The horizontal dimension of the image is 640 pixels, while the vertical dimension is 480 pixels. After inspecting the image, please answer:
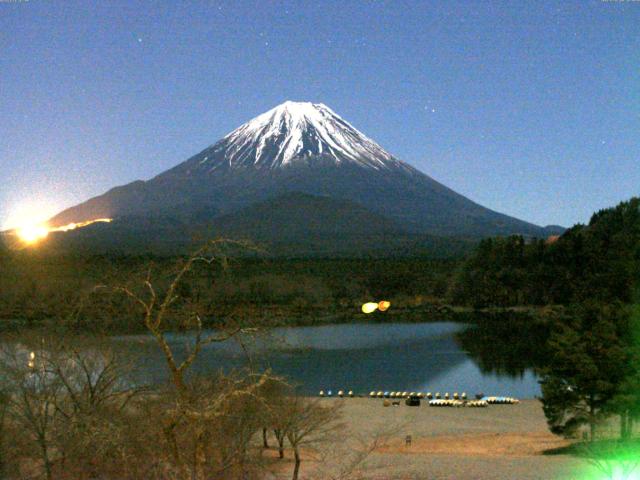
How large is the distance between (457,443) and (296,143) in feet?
569

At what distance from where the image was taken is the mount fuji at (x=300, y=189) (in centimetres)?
16362

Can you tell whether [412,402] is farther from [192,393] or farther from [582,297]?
[582,297]

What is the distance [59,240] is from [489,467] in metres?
107

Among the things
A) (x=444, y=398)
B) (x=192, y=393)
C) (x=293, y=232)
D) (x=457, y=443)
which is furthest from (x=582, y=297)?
(x=293, y=232)

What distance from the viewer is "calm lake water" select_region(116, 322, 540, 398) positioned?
3541 cm

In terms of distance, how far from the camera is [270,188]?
182m

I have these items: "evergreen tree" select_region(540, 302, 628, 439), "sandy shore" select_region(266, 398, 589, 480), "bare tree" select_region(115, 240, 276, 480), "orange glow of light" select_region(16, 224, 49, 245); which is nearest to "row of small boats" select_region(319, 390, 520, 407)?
"sandy shore" select_region(266, 398, 589, 480)

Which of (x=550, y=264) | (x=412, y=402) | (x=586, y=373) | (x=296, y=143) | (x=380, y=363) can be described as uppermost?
(x=296, y=143)

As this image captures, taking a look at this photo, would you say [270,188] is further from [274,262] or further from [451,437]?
[451,437]

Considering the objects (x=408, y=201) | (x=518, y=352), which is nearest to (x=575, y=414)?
(x=518, y=352)

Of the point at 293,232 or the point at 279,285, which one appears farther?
the point at 293,232

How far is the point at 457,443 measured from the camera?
2236cm

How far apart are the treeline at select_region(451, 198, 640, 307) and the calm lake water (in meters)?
18.5

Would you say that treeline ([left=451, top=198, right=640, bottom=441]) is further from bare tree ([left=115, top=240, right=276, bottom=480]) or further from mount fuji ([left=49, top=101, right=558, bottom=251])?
mount fuji ([left=49, top=101, right=558, bottom=251])
